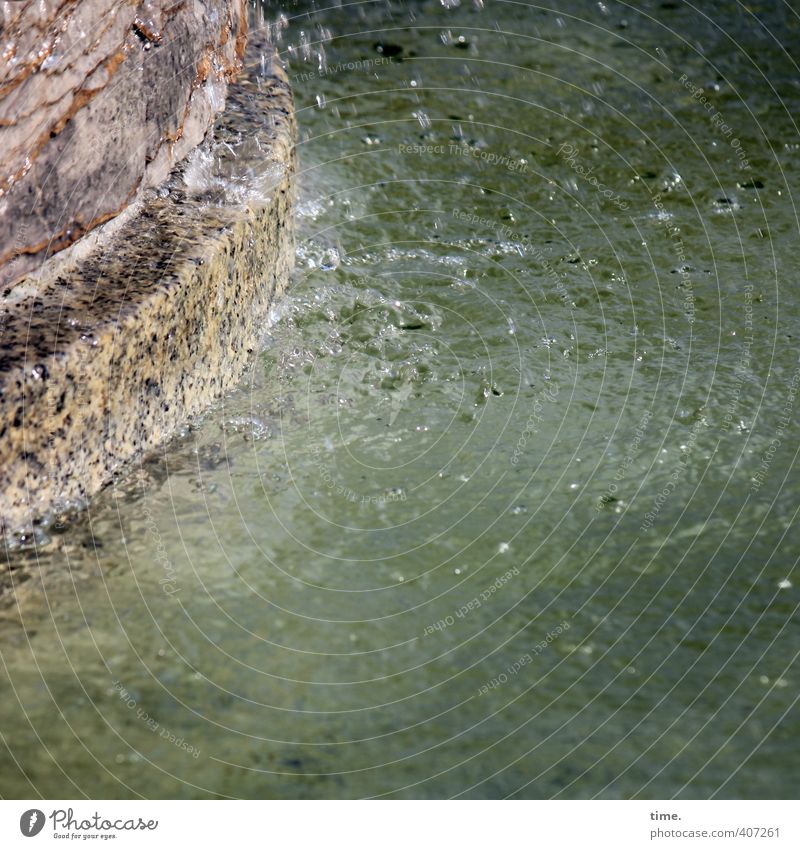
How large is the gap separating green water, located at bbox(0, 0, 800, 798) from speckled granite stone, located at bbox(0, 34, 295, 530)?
7cm

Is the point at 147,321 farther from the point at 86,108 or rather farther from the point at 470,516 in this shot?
the point at 470,516

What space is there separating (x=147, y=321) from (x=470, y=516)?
2.04 feet

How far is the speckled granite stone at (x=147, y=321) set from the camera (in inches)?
68.7

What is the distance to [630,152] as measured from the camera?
2965mm

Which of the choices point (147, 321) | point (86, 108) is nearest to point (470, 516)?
point (147, 321)

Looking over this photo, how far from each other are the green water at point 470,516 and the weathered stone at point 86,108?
0.40 m

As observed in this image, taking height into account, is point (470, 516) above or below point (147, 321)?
below

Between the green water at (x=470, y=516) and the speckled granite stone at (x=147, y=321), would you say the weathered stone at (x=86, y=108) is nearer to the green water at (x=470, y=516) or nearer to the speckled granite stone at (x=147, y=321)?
the speckled granite stone at (x=147, y=321)

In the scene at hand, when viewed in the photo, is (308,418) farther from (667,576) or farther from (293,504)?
(667,576)

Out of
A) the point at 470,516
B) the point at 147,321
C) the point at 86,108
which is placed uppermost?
the point at 86,108

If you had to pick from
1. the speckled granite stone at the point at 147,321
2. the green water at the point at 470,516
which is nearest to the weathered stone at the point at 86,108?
the speckled granite stone at the point at 147,321

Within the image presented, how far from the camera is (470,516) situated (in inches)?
75.1

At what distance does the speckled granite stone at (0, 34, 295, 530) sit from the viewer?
1.75 metres

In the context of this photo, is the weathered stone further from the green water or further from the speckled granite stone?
the green water
